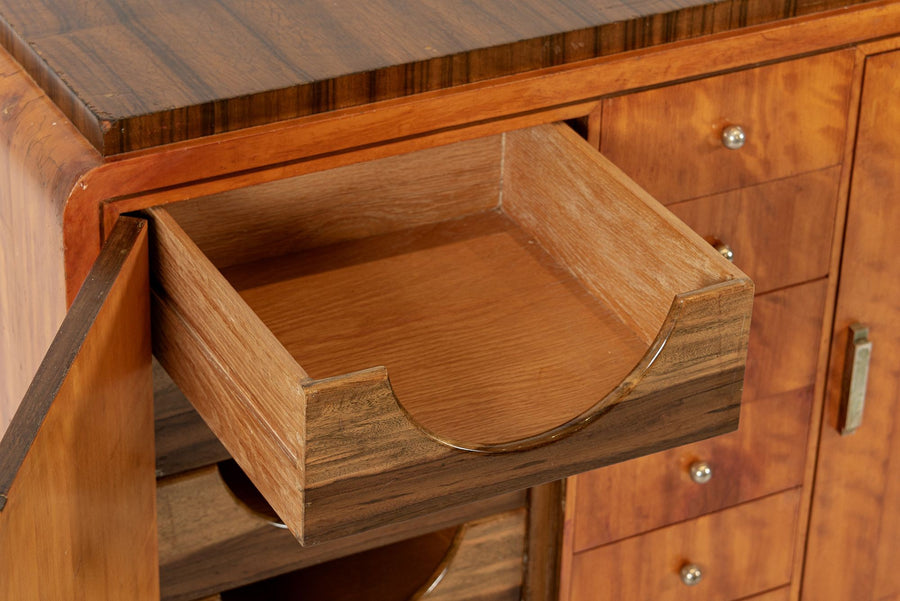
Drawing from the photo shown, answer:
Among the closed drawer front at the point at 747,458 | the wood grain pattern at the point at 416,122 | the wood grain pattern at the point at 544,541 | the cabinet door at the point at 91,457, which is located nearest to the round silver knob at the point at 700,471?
the closed drawer front at the point at 747,458

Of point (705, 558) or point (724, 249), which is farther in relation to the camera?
point (705, 558)

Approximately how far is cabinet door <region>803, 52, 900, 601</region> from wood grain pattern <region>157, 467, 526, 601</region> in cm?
46

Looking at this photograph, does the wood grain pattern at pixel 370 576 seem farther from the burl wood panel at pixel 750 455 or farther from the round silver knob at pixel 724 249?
the round silver knob at pixel 724 249

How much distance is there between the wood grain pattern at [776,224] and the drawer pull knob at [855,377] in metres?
0.09

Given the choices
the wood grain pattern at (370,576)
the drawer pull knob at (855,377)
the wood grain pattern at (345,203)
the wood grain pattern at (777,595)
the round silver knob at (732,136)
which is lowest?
the wood grain pattern at (777,595)

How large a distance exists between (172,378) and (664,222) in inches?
13.8

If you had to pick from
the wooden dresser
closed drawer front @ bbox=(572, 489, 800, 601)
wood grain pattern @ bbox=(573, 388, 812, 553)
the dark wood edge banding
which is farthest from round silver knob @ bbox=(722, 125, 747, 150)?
the dark wood edge banding

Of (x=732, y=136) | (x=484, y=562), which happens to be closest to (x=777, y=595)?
(x=484, y=562)

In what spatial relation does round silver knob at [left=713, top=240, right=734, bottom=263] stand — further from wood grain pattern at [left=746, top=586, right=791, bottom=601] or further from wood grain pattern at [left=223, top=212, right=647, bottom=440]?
wood grain pattern at [left=746, top=586, right=791, bottom=601]

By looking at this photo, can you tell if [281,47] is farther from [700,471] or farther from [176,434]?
[700,471]

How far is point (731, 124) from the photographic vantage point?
1123 mm

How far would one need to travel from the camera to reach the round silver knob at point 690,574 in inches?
51.1

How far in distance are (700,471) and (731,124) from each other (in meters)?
0.31

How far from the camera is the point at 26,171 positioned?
95cm
